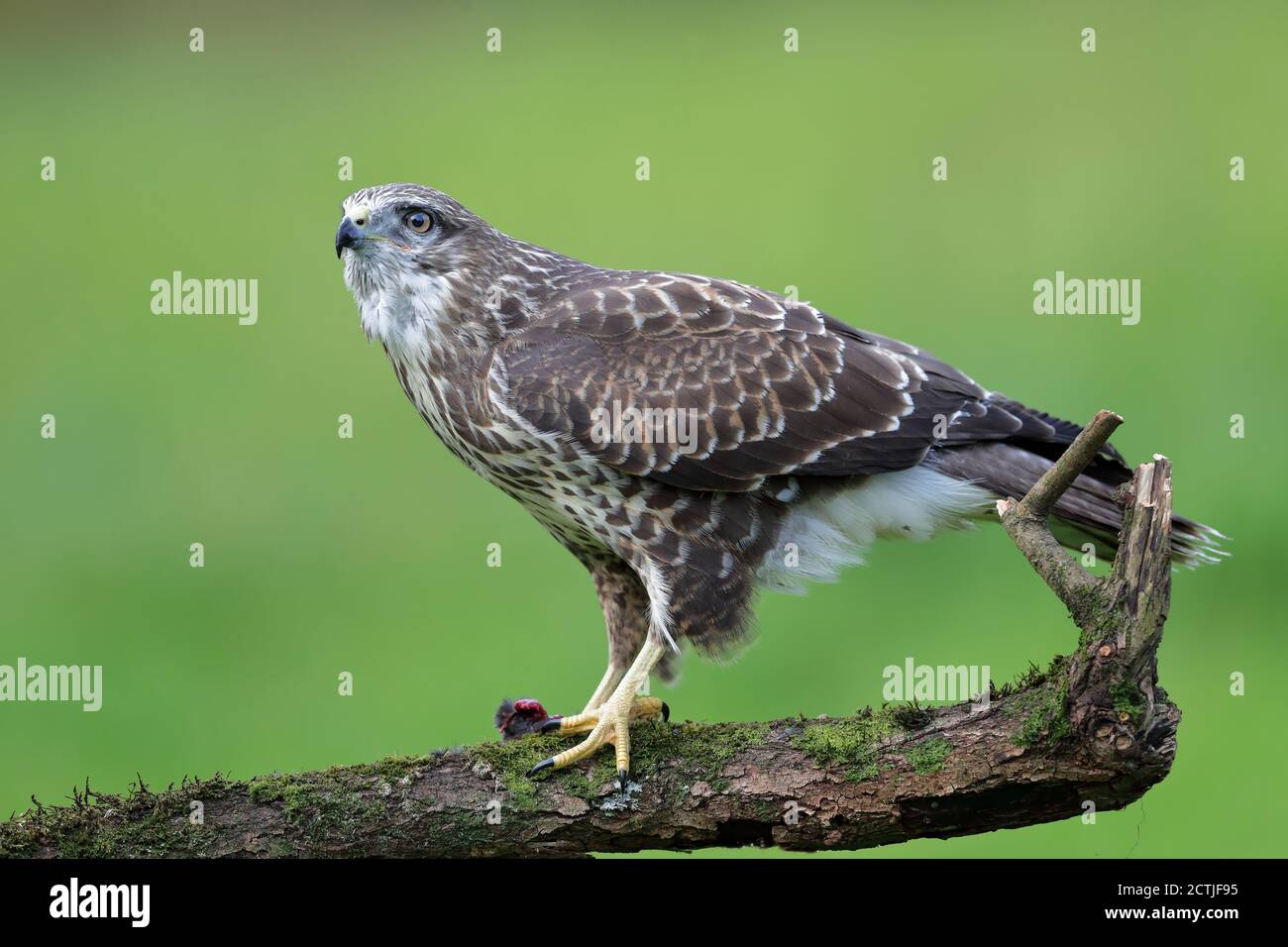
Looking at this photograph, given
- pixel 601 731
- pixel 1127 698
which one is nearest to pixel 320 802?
pixel 601 731

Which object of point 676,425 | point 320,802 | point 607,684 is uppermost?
point 676,425

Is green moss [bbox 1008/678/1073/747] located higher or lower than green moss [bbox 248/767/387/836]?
higher

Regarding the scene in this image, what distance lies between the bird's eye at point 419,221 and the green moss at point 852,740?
273cm

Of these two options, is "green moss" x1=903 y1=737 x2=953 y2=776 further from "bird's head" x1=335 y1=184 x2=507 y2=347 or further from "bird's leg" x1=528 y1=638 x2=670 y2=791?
"bird's head" x1=335 y1=184 x2=507 y2=347

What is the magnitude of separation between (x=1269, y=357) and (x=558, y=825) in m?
11.2

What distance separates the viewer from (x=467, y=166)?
20.9 meters

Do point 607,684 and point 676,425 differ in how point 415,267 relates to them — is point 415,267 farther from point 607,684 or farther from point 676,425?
point 607,684

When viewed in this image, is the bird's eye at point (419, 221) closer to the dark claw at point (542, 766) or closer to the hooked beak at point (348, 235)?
the hooked beak at point (348, 235)

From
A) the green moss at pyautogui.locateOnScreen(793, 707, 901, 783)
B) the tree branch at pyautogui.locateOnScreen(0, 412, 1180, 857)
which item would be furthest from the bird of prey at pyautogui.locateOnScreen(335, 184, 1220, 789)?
the green moss at pyautogui.locateOnScreen(793, 707, 901, 783)

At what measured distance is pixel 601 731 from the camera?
262 inches

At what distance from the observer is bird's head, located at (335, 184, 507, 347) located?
7.13 meters

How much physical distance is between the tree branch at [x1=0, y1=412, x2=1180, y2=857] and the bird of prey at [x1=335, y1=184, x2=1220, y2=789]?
0.53 metres

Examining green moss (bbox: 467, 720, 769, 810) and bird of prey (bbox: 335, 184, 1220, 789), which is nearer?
green moss (bbox: 467, 720, 769, 810)

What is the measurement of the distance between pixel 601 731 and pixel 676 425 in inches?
52.5
